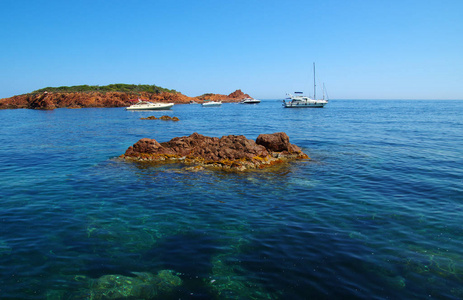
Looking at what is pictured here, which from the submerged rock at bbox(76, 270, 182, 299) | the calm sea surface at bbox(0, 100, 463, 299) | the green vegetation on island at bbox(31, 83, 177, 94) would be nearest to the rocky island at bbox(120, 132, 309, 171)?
the calm sea surface at bbox(0, 100, 463, 299)

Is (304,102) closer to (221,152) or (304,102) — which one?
(304,102)

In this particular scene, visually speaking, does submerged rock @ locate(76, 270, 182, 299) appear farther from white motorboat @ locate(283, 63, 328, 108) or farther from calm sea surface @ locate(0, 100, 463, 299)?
white motorboat @ locate(283, 63, 328, 108)

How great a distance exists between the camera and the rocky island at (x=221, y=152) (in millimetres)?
19062

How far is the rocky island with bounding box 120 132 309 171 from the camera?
19062 mm

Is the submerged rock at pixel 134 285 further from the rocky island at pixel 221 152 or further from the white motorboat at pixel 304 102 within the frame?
the white motorboat at pixel 304 102

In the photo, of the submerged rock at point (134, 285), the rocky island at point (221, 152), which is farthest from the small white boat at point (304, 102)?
the submerged rock at point (134, 285)

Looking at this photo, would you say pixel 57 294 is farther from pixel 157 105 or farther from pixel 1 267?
pixel 157 105

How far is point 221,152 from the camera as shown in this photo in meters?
20.2

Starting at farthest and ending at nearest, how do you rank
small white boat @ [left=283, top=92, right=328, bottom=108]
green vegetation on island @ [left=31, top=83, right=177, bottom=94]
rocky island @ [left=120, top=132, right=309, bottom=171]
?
green vegetation on island @ [left=31, top=83, right=177, bottom=94] < small white boat @ [left=283, top=92, right=328, bottom=108] < rocky island @ [left=120, top=132, right=309, bottom=171]

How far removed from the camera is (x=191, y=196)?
12.9 metres

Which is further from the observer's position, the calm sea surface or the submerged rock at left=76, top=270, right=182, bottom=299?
the calm sea surface

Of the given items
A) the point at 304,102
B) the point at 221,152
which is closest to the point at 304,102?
the point at 304,102

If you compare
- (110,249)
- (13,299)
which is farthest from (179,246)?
(13,299)

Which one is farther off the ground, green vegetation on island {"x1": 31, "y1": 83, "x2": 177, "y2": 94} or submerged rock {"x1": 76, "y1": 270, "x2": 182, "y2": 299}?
green vegetation on island {"x1": 31, "y1": 83, "x2": 177, "y2": 94}
